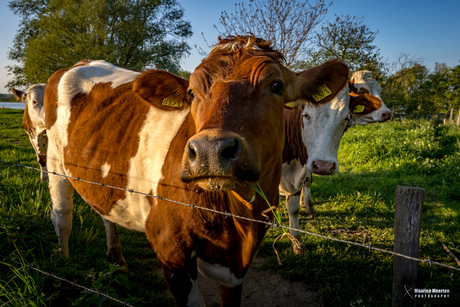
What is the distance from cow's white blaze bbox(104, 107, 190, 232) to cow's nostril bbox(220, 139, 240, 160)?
103cm

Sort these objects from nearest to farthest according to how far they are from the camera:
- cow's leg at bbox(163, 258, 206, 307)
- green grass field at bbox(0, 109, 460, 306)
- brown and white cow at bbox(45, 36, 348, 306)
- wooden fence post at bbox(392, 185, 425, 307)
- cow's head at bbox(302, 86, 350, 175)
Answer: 1. brown and white cow at bbox(45, 36, 348, 306)
2. wooden fence post at bbox(392, 185, 425, 307)
3. cow's leg at bbox(163, 258, 206, 307)
4. green grass field at bbox(0, 109, 460, 306)
5. cow's head at bbox(302, 86, 350, 175)

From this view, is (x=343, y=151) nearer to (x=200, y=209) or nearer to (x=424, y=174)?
(x=424, y=174)

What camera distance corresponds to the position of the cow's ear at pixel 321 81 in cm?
219

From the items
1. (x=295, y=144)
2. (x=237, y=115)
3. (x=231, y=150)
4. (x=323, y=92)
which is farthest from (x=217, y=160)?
(x=295, y=144)

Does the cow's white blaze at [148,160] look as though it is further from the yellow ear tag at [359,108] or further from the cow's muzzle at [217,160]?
the yellow ear tag at [359,108]

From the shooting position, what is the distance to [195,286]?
6.33ft

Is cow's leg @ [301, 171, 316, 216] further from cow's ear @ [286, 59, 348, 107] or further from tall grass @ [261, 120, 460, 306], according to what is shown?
cow's ear @ [286, 59, 348, 107]

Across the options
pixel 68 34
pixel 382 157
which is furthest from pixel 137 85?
pixel 68 34

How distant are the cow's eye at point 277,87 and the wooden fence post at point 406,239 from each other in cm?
91

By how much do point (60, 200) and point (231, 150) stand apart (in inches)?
106

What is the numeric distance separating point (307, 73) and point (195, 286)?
183 cm

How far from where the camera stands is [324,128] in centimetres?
388

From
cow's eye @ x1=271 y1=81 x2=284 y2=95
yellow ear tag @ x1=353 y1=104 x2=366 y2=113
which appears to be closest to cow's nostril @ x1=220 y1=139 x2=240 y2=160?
cow's eye @ x1=271 y1=81 x2=284 y2=95

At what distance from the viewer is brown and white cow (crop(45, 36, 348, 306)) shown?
135 centimetres
